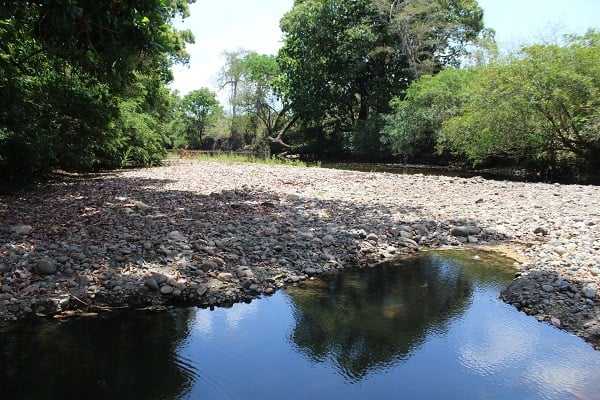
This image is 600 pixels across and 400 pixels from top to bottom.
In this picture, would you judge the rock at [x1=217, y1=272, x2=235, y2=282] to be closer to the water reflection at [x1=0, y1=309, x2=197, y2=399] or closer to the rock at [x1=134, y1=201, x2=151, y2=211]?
the water reflection at [x1=0, y1=309, x2=197, y2=399]

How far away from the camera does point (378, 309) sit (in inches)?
200

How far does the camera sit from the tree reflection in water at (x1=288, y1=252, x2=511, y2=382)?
4141 millimetres

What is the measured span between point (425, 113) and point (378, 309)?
20.4 metres

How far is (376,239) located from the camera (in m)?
7.32

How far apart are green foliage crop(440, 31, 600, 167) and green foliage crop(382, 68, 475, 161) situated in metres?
3.71

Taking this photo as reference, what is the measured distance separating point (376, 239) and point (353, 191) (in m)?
4.67

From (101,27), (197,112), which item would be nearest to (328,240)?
(101,27)

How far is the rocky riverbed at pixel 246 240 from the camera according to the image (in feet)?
16.2

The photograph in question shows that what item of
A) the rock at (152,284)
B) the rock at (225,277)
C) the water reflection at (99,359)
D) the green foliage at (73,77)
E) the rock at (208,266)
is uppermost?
the green foliage at (73,77)

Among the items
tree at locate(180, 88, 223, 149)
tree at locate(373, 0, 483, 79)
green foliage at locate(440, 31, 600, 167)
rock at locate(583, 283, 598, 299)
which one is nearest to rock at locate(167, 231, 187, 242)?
rock at locate(583, 283, 598, 299)

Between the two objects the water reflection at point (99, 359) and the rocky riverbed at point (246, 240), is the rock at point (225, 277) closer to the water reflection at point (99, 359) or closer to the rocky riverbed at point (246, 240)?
the rocky riverbed at point (246, 240)

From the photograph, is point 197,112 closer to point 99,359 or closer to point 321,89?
point 321,89

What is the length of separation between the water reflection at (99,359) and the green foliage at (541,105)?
49.6 feet

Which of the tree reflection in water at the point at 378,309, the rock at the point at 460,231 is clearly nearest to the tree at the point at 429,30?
the rock at the point at 460,231
